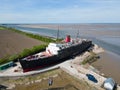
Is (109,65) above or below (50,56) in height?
below

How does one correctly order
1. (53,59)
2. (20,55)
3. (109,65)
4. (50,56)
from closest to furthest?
(50,56), (53,59), (20,55), (109,65)

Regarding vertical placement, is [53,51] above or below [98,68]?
above

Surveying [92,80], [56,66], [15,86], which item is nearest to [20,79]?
[15,86]

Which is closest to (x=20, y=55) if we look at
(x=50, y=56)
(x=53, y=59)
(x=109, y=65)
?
(x=50, y=56)

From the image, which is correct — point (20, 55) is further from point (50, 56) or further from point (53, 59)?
Answer: point (53, 59)

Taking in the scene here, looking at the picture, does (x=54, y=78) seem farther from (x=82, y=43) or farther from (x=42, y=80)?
(x=82, y=43)

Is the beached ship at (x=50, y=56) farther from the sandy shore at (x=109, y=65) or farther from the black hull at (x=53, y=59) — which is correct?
the sandy shore at (x=109, y=65)

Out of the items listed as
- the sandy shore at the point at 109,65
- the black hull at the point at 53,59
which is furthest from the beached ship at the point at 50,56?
the sandy shore at the point at 109,65
